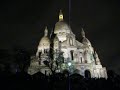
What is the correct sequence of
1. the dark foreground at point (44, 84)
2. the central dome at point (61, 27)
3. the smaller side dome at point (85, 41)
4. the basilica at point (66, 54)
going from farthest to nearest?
the smaller side dome at point (85, 41), the central dome at point (61, 27), the basilica at point (66, 54), the dark foreground at point (44, 84)

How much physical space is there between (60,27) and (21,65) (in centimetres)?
2529

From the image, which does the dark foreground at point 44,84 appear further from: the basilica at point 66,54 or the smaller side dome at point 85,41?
the smaller side dome at point 85,41

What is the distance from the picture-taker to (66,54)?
6788cm

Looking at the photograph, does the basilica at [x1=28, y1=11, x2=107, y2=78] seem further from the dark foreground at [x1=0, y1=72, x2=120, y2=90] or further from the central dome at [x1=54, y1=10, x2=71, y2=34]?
the dark foreground at [x1=0, y1=72, x2=120, y2=90]

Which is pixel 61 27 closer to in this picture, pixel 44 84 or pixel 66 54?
pixel 66 54

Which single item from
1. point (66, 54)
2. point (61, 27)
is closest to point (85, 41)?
point (61, 27)

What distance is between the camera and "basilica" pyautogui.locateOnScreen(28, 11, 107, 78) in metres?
64.0

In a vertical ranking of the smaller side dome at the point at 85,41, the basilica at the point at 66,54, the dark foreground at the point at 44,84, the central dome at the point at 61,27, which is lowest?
the dark foreground at the point at 44,84

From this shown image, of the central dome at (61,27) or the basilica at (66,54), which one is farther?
the central dome at (61,27)

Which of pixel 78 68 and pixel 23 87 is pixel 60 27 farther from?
pixel 23 87

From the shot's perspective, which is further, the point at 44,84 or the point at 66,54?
the point at 66,54

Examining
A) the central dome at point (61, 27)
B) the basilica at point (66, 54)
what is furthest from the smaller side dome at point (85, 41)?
the central dome at point (61, 27)

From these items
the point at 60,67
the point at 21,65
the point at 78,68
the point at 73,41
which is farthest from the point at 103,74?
the point at 21,65

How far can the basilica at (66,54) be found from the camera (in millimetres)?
64000
